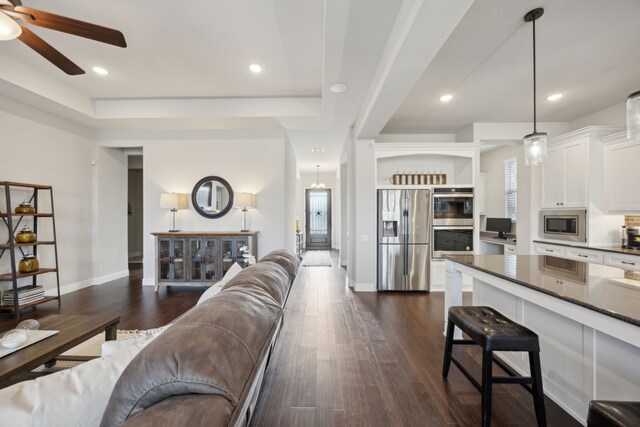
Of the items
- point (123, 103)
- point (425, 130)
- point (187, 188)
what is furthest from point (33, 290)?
point (425, 130)

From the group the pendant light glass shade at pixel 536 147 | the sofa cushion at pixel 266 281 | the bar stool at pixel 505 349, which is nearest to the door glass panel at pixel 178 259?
the sofa cushion at pixel 266 281

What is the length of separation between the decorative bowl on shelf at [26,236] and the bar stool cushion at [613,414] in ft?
18.4

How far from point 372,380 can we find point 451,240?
310cm

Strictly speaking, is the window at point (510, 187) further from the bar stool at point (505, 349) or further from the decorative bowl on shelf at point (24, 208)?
the decorative bowl on shelf at point (24, 208)

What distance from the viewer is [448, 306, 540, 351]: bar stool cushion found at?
154cm

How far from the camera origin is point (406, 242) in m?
4.45

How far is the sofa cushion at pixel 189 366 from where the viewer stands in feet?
2.04

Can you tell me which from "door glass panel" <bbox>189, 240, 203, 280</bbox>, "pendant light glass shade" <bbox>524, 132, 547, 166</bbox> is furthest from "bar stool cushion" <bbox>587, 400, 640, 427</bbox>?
"door glass panel" <bbox>189, 240, 203, 280</bbox>

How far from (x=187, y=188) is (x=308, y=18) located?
3.75 m

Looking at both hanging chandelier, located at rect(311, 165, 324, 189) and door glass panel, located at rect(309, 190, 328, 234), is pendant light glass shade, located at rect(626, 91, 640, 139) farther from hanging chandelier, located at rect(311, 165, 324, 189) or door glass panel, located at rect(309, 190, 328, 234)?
door glass panel, located at rect(309, 190, 328, 234)

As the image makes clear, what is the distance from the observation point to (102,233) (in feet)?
16.5

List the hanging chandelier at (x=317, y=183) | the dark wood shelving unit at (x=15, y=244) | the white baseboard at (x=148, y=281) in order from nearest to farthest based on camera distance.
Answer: the dark wood shelving unit at (x=15, y=244) < the white baseboard at (x=148, y=281) < the hanging chandelier at (x=317, y=183)

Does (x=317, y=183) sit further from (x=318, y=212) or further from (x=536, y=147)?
(x=536, y=147)

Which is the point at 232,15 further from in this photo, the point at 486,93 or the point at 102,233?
the point at 102,233
